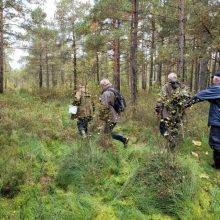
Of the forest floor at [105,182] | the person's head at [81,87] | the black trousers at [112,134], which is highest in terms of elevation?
the person's head at [81,87]

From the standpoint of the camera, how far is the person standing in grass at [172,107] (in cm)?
584

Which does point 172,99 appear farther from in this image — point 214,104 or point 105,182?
point 105,182

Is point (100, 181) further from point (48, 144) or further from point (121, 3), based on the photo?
point (121, 3)

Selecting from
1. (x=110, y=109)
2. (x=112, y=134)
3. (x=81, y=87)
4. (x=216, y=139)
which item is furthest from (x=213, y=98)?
(x=81, y=87)

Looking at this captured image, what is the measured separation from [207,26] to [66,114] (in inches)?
297

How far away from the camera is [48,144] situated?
806 cm

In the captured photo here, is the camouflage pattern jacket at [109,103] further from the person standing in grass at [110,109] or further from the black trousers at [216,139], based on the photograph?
the black trousers at [216,139]

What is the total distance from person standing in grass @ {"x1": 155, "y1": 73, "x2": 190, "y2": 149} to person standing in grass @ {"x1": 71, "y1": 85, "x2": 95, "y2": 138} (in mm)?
1977

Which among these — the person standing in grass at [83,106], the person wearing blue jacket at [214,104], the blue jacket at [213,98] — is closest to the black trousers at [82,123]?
the person standing in grass at [83,106]

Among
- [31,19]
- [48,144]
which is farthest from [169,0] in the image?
[48,144]

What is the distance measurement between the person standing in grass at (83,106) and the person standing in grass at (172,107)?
77.8 inches

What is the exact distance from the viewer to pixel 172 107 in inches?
241

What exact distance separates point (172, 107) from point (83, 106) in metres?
2.76

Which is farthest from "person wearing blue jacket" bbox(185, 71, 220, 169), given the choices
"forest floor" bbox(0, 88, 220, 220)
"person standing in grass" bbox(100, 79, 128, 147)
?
"person standing in grass" bbox(100, 79, 128, 147)
